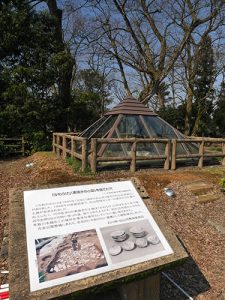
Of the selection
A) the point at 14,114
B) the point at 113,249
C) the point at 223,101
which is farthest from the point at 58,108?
the point at 223,101

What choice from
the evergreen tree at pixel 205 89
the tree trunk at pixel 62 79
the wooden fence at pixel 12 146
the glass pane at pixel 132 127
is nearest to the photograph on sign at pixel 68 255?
the glass pane at pixel 132 127

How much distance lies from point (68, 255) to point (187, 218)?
334cm

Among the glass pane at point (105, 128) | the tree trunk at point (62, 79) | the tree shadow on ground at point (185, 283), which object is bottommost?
the tree shadow on ground at point (185, 283)

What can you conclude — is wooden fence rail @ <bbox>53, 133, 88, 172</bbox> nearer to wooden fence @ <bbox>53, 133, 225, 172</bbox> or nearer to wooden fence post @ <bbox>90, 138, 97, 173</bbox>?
wooden fence @ <bbox>53, 133, 225, 172</bbox>

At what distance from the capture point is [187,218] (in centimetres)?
503

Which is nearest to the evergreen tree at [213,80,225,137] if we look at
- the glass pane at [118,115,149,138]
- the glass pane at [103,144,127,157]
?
the glass pane at [118,115,149,138]

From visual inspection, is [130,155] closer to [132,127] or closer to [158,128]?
[132,127]

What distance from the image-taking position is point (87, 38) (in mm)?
15523

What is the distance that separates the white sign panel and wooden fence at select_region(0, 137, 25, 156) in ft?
39.9

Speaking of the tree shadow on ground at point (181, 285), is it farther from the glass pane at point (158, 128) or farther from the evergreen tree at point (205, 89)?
the evergreen tree at point (205, 89)

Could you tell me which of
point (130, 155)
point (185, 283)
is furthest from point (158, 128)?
point (185, 283)

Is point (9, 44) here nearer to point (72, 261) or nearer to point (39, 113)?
point (39, 113)

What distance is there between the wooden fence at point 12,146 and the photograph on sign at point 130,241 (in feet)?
41.1

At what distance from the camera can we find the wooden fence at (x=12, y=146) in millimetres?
14023
